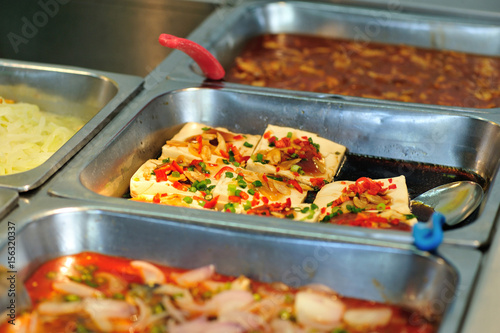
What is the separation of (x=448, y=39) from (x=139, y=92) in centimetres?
204

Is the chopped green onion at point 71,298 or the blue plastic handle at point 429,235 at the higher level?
the blue plastic handle at point 429,235

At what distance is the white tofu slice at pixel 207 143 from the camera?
7.97 ft

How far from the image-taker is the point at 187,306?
168 centimetres

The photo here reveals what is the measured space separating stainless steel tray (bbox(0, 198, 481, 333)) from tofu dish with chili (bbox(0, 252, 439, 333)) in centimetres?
4

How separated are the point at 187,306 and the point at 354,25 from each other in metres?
2.53

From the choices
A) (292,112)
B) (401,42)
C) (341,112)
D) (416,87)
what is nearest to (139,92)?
(292,112)

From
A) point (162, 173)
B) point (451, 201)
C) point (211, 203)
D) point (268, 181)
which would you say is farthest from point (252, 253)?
point (451, 201)

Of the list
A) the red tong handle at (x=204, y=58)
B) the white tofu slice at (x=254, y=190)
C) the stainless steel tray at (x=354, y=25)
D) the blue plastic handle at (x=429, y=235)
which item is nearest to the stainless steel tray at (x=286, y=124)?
the red tong handle at (x=204, y=58)

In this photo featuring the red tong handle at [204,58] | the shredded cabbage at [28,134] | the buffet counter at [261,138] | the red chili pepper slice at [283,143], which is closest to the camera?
the buffet counter at [261,138]

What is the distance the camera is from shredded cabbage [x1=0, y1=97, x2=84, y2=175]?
2334 mm

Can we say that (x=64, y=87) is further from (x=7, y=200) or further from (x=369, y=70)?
(x=369, y=70)

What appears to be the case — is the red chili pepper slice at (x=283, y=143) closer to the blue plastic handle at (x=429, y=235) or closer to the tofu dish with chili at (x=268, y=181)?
the tofu dish with chili at (x=268, y=181)

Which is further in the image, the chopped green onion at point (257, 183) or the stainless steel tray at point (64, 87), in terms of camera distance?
the stainless steel tray at point (64, 87)

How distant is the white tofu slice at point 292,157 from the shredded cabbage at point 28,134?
2.89ft
